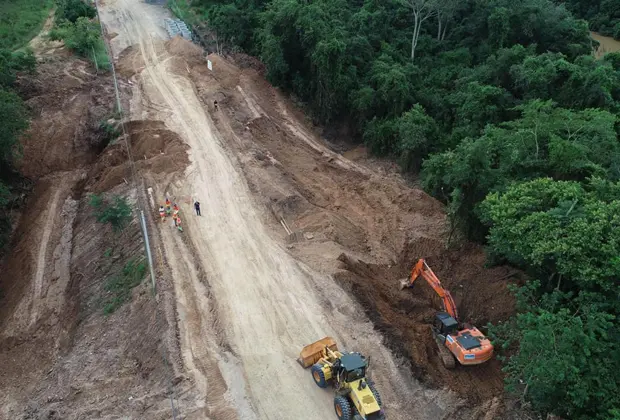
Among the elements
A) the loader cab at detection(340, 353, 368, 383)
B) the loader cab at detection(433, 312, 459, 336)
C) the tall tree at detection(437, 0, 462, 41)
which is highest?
the tall tree at detection(437, 0, 462, 41)

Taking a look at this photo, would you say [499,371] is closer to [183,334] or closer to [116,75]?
[183,334]

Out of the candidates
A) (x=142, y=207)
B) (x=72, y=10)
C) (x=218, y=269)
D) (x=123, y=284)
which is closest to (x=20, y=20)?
(x=72, y=10)

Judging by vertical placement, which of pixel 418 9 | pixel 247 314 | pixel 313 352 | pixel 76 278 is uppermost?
pixel 418 9

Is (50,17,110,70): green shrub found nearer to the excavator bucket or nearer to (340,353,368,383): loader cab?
the excavator bucket

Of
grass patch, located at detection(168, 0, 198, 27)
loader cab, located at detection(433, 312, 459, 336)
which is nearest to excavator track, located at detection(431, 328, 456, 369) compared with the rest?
loader cab, located at detection(433, 312, 459, 336)

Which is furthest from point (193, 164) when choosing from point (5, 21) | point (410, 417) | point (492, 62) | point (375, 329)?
point (5, 21)

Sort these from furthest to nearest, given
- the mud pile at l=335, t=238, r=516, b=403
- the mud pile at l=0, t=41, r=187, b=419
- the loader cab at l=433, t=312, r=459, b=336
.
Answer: the loader cab at l=433, t=312, r=459, b=336
the mud pile at l=0, t=41, r=187, b=419
the mud pile at l=335, t=238, r=516, b=403

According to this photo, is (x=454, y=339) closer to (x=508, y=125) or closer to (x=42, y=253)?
(x=508, y=125)

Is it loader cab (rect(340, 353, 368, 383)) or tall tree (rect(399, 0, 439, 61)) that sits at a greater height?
tall tree (rect(399, 0, 439, 61))
